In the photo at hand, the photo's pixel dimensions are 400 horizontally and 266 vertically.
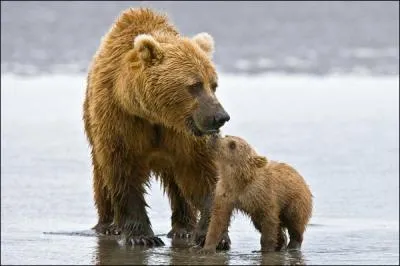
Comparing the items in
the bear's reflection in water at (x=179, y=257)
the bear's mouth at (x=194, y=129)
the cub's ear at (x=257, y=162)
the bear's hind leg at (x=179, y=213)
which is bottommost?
the bear's reflection in water at (x=179, y=257)

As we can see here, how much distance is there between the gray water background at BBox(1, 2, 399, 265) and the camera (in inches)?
316

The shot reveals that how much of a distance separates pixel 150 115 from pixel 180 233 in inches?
48.3

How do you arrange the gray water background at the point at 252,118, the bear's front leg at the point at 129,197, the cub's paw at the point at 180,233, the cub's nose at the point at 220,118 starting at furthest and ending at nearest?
1. the cub's paw at the point at 180,233
2. the gray water background at the point at 252,118
3. the bear's front leg at the point at 129,197
4. the cub's nose at the point at 220,118

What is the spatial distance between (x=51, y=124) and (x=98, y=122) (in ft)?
26.6

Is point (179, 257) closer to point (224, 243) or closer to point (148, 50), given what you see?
point (224, 243)

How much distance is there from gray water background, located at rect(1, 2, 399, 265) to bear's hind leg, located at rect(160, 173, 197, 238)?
16 cm

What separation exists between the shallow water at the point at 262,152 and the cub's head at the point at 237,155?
1.87 feet

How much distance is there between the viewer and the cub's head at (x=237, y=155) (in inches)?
293

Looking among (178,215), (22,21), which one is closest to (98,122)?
(178,215)

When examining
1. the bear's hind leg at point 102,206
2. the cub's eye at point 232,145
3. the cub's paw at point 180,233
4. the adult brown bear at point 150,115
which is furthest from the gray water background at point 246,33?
the cub's eye at point 232,145

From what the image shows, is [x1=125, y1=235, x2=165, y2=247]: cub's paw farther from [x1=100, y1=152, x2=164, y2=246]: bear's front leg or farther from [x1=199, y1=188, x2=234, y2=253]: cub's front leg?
[x1=199, y1=188, x2=234, y2=253]: cub's front leg

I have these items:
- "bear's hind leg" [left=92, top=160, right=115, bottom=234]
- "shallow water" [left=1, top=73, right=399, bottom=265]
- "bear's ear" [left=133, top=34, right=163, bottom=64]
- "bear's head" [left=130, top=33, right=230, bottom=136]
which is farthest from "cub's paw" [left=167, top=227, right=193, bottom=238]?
"bear's ear" [left=133, top=34, right=163, bottom=64]

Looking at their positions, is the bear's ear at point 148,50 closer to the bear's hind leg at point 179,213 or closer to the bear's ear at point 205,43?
the bear's ear at point 205,43

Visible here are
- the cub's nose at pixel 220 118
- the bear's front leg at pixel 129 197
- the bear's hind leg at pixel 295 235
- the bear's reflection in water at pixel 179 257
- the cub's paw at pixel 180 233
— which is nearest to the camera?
the bear's reflection in water at pixel 179 257
